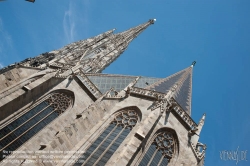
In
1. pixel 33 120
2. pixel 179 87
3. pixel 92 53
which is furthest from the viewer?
pixel 92 53

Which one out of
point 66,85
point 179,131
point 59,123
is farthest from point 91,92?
point 179,131

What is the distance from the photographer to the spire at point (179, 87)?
53.6 ft

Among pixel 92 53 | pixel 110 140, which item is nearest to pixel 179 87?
pixel 110 140

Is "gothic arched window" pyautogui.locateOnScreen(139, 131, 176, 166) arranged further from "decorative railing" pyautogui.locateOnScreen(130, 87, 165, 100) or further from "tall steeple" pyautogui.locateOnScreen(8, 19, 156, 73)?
"tall steeple" pyautogui.locateOnScreen(8, 19, 156, 73)

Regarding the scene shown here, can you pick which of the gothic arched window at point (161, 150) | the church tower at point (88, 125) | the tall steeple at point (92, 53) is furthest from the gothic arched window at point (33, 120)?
the gothic arched window at point (161, 150)

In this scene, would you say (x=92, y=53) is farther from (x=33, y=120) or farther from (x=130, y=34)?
(x=33, y=120)

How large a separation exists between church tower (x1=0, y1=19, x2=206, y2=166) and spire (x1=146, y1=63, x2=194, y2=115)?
0.42ft

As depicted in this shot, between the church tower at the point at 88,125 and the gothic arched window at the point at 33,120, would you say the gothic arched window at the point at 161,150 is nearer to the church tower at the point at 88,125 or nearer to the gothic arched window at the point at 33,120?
the church tower at the point at 88,125

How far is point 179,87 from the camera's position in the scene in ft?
58.7

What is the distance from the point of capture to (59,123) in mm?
14477

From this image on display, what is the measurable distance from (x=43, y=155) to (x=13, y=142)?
13.8 feet

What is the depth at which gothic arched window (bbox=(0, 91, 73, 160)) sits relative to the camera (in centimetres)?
1301

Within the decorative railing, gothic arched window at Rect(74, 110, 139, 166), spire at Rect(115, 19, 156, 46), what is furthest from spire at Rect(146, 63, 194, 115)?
spire at Rect(115, 19, 156, 46)

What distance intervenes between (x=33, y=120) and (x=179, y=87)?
978cm
